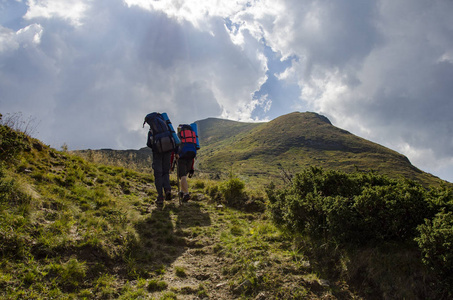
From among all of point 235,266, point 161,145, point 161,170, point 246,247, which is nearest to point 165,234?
point 246,247

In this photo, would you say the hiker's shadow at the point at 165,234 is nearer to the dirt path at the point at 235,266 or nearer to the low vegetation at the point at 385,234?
the dirt path at the point at 235,266

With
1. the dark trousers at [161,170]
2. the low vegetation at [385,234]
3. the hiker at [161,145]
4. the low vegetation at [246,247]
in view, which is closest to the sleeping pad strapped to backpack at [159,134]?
the hiker at [161,145]

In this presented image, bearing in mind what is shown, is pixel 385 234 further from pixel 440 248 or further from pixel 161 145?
pixel 161 145

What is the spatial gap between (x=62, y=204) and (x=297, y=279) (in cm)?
490

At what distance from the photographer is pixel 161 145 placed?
7660mm

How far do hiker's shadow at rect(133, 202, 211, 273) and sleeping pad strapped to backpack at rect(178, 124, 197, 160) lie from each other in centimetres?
179

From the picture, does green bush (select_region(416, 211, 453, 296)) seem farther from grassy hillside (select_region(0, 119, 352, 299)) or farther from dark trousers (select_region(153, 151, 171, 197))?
dark trousers (select_region(153, 151, 171, 197))

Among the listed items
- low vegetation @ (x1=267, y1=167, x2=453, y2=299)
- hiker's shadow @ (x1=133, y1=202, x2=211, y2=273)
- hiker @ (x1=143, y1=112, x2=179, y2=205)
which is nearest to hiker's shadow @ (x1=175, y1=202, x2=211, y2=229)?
hiker's shadow @ (x1=133, y1=202, x2=211, y2=273)

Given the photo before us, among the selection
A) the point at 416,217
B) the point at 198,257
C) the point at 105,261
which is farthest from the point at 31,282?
the point at 416,217

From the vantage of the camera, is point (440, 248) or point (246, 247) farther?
point (246, 247)

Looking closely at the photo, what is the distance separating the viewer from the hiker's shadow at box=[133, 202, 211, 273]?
4531 millimetres

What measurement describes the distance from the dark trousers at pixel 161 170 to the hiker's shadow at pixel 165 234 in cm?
62

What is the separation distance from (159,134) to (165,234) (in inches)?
133

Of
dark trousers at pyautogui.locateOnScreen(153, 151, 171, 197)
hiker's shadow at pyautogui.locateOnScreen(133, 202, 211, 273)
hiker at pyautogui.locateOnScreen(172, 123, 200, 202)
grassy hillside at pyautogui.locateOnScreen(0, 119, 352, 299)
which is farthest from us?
hiker at pyautogui.locateOnScreen(172, 123, 200, 202)
